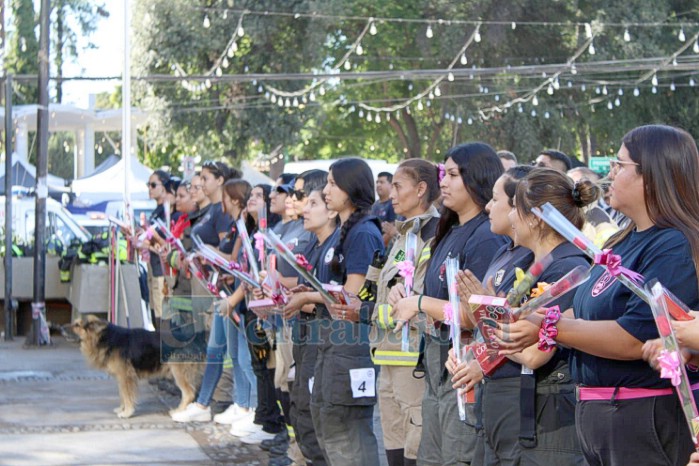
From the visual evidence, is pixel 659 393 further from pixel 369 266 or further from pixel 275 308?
pixel 275 308

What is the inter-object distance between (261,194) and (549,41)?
27.2 m

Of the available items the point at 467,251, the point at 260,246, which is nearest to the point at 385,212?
the point at 260,246

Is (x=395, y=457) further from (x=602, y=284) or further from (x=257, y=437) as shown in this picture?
(x=257, y=437)

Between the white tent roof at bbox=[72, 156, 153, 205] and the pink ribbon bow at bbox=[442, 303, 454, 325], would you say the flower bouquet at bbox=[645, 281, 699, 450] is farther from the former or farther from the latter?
the white tent roof at bbox=[72, 156, 153, 205]

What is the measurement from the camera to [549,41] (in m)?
34.9

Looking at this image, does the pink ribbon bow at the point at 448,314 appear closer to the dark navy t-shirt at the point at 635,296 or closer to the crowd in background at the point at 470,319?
the crowd in background at the point at 470,319

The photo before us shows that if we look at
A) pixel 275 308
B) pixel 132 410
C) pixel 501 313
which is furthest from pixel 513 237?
pixel 132 410

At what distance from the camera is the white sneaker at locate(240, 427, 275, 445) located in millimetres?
9023

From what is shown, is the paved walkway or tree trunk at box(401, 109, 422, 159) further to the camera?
tree trunk at box(401, 109, 422, 159)

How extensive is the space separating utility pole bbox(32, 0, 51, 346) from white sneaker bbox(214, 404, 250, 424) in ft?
20.5

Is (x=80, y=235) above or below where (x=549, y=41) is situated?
below

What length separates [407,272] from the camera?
5613 mm

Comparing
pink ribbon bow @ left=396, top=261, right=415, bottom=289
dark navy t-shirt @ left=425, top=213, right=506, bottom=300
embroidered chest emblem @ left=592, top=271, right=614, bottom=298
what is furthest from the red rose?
pink ribbon bow @ left=396, top=261, right=415, bottom=289

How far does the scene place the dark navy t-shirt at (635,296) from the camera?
3.61m
